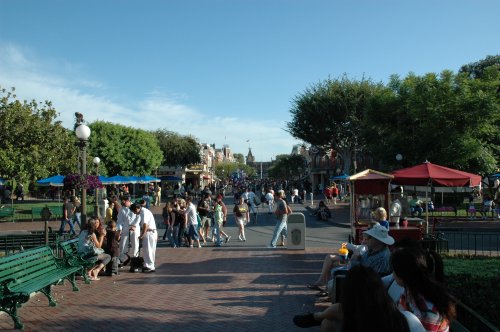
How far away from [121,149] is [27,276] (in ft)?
131

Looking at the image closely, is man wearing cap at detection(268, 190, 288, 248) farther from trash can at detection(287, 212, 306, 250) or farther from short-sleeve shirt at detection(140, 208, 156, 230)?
short-sleeve shirt at detection(140, 208, 156, 230)

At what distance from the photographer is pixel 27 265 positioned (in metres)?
7.33

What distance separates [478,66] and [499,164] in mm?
31014

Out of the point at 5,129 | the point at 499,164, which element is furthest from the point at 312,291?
the point at 499,164

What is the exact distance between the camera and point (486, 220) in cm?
2134

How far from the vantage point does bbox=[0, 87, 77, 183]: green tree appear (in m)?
23.5

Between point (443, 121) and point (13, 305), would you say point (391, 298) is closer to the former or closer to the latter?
point (13, 305)

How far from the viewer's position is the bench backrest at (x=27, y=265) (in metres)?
6.67

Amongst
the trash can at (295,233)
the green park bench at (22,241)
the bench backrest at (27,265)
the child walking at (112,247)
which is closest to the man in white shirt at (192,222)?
the trash can at (295,233)

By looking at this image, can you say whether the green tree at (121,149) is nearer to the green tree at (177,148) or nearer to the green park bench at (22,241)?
the green tree at (177,148)

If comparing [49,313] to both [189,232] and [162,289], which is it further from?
[189,232]

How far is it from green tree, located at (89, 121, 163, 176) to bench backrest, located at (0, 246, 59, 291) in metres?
36.0

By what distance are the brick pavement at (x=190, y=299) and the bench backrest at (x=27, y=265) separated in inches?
20.8

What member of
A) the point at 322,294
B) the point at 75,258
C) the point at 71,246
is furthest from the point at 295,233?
Answer: the point at 75,258
